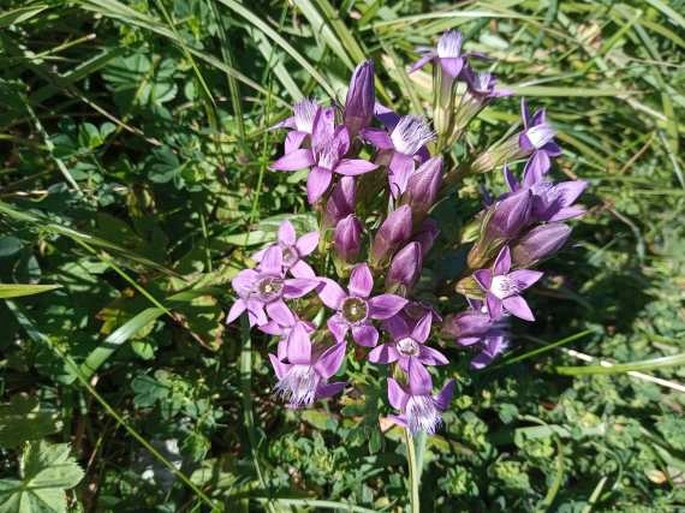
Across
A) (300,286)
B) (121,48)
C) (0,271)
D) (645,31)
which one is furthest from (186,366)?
(645,31)

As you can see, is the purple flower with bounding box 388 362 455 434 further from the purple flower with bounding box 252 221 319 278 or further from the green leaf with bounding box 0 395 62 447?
the green leaf with bounding box 0 395 62 447

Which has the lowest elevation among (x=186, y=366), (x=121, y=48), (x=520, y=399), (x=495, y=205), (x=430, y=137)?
(x=520, y=399)

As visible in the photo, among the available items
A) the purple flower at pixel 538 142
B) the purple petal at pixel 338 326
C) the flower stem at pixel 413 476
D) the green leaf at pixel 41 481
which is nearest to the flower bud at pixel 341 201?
the purple petal at pixel 338 326

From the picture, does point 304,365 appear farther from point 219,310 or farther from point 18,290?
point 18,290

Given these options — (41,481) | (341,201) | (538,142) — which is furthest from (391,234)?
(41,481)

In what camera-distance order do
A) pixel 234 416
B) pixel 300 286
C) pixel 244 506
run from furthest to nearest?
pixel 234 416 → pixel 244 506 → pixel 300 286

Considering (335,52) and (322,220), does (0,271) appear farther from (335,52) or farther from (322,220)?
(335,52)
